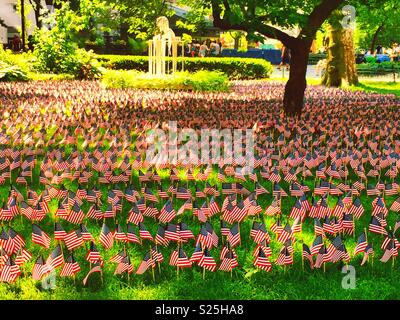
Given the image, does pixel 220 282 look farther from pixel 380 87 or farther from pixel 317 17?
pixel 380 87

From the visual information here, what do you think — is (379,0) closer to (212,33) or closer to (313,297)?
(313,297)

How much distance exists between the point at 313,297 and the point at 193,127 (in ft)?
27.1

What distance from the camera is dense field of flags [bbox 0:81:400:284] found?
550 cm

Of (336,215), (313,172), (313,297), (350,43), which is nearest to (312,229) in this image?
(336,215)

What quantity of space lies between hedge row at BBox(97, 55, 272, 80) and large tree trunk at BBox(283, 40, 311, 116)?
1824 centimetres

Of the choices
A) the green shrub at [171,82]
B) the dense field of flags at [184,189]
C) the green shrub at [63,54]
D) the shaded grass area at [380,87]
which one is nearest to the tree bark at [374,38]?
the shaded grass area at [380,87]

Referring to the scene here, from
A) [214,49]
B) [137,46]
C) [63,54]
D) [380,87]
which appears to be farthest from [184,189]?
[214,49]

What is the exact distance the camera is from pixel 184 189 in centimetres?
734

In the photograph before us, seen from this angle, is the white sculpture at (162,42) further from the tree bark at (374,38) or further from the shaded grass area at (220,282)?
the tree bark at (374,38)

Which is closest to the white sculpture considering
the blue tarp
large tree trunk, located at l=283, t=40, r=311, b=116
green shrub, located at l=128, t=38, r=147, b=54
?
large tree trunk, located at l=283, t=40, r=311, b=116

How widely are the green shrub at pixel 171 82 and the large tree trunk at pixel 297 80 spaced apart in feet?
25.0

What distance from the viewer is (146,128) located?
12469mm

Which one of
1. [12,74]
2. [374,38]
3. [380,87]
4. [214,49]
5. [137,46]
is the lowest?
[380,87]

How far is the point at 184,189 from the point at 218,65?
1077 inches
